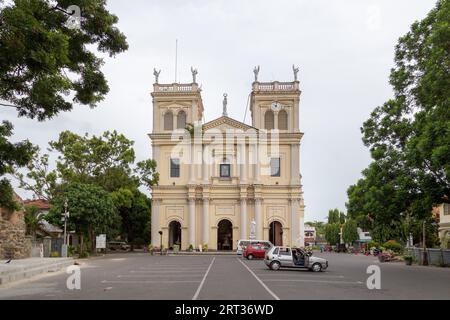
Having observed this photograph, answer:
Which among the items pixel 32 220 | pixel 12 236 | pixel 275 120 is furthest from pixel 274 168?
pixel 12 236

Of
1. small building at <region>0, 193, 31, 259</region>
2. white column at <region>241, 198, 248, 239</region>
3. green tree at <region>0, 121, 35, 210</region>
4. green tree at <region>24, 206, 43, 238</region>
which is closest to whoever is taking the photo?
green tree at <region>0, 121, 35, 210</region>

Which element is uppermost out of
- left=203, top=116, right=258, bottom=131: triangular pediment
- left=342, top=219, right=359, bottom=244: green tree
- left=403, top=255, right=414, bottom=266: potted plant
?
left=203, top=116, right=258, bottom=131: triangular pediment

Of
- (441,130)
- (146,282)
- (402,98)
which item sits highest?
(402,98)

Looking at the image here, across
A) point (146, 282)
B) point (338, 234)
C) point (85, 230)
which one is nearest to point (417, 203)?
point (146, 282)

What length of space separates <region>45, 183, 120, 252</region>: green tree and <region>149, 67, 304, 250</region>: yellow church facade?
16.3m

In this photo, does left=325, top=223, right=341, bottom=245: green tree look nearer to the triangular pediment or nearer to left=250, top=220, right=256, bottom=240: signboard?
the triangular pediment

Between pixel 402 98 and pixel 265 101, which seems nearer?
pixel 402 98

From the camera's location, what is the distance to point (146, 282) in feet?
68.1

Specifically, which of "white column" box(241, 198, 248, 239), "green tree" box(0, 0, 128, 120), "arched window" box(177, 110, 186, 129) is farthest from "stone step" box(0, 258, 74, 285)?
"arched window" box(177, 110, 186, 129)

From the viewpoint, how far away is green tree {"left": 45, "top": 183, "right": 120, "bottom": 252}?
146 ft

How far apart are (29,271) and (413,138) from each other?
741 inches
